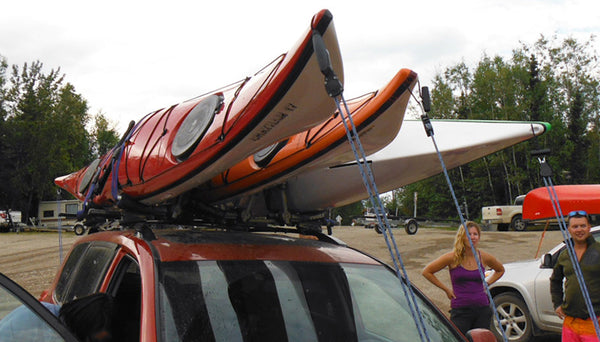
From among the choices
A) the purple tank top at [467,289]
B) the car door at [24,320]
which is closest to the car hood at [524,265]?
the purple tank top at [467,289]

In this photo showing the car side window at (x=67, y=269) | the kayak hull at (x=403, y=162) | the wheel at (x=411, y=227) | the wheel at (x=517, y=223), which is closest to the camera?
the kayak hull at (x=403, y=162)

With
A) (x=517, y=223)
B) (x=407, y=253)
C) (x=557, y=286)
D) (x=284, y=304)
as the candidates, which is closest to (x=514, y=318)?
(x=557, y=286)

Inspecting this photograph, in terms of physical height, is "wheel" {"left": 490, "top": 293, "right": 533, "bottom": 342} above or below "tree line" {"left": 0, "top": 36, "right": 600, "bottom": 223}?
below

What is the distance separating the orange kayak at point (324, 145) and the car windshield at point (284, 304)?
60 cm

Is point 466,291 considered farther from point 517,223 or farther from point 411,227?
point 517,223

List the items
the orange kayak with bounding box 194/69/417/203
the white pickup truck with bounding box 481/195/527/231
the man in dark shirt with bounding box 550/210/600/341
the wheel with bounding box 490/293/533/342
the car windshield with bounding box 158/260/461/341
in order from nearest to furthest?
1. the car windshield with bounding box 158/260/461/341
2. the orange kayak with bounding box 194/69/417/203
3. the man in dark shirt with bounding box 550/210/600/341
4. the wheel with bounding box 490/293/533/342
5. the white pickup truck with bounding box 481/195/527/231

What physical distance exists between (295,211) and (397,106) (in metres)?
1.28

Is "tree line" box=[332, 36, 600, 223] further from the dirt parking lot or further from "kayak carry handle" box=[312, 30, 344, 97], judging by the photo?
"kayak carry handle" box=[312, 30, 344, 97]

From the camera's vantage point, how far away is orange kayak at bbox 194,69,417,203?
2545 mm

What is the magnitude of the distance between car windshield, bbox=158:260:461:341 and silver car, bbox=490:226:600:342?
13.1 ft

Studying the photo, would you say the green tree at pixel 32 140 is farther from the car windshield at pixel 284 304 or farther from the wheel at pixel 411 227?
the car windshield at pixel 284 304

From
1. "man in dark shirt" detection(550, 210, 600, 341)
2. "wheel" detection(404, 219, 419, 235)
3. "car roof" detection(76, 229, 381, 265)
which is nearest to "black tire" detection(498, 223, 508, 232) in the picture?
"wheel" detection(404, 219, 419, 235)

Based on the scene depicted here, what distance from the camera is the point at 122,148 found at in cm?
392

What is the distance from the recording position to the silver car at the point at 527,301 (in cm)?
610
